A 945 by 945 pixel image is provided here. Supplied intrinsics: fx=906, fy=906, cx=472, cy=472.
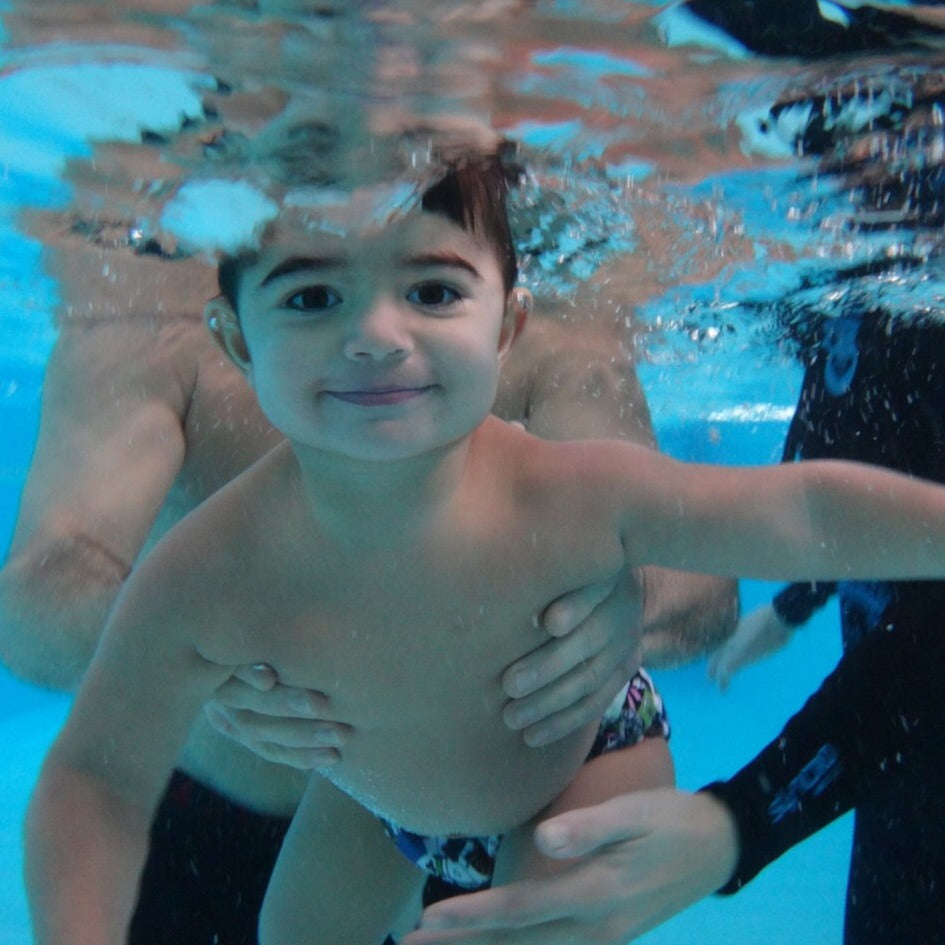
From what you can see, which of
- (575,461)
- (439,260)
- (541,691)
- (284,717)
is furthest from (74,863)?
(439,260)

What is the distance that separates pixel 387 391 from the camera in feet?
8.27

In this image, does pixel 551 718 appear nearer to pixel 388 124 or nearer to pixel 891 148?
pixel 388 124

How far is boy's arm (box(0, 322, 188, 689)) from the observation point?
3951mm

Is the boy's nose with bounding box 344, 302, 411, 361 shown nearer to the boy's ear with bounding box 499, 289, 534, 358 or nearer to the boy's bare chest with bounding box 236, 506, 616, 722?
the boy's ear with bounding box 499, 289, 534, 358

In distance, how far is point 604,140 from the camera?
487 centimetres

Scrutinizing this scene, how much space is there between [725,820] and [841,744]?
2.27 ft

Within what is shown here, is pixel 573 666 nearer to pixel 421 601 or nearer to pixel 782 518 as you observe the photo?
pixel 421 601

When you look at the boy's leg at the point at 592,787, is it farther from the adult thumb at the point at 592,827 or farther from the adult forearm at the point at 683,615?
the adult forearm at the point at 683,615

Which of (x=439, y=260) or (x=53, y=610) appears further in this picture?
(x=53, y=610)

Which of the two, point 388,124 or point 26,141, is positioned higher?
point 26,141

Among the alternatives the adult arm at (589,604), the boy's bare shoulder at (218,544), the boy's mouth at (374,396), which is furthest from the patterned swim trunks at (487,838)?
the boy's mouth at (374,396)

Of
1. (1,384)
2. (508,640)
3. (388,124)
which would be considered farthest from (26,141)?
(1,384)

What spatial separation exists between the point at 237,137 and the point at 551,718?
311 cm

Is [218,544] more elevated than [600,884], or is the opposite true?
[218,544]
